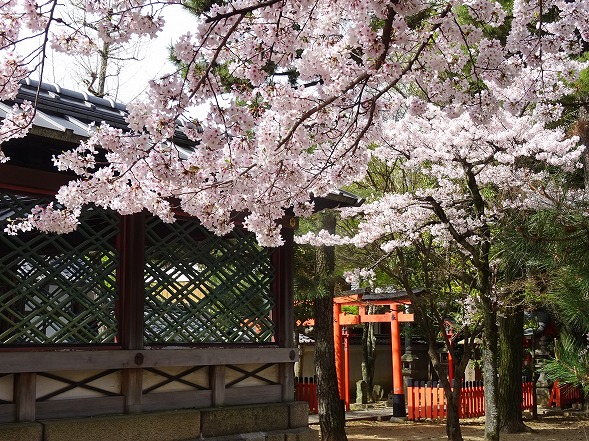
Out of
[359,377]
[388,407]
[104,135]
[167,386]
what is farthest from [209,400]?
[359,377]

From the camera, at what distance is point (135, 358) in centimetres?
662

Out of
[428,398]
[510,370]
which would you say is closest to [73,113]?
[510,370]

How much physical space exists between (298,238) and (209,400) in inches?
234

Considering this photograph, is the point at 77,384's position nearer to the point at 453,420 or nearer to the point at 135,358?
the point at 135,358

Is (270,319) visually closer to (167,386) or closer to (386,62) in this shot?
(167,386)

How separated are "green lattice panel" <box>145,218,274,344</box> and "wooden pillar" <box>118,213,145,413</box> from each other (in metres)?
0.14

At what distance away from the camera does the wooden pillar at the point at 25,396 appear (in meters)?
5.86

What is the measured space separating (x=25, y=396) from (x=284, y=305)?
10.3 ft

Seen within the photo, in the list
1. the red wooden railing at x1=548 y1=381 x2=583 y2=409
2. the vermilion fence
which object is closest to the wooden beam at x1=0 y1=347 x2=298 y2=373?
the vermilion fence

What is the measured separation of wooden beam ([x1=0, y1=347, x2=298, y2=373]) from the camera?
5.86 metres

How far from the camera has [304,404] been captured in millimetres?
8227

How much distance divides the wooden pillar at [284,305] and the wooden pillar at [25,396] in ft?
9.67

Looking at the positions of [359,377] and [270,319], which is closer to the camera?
[270,319]

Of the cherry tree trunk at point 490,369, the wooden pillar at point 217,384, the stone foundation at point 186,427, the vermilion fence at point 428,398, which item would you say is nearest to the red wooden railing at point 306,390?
the vermilion fence at point 428,398
